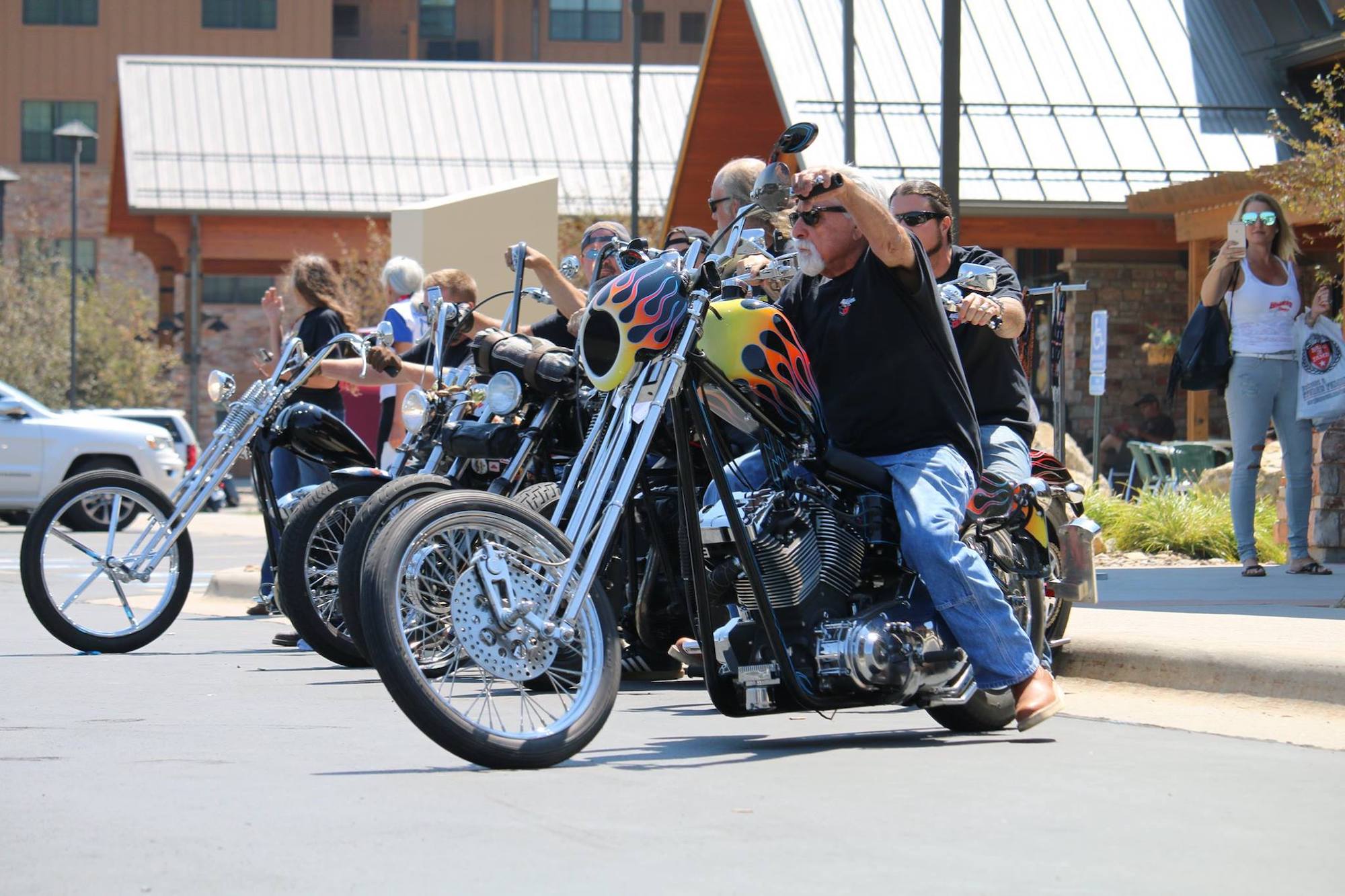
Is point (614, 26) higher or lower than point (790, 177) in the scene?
higher

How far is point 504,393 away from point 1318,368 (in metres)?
5.48

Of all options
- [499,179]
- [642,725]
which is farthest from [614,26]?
[642,725]

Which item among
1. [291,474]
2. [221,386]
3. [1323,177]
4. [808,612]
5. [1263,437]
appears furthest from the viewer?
[1323,177]

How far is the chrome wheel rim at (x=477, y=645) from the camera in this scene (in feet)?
17.3

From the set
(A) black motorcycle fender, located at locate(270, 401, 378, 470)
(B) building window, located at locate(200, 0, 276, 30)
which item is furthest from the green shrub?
(B) building window, located at locate(200, 0, 276, 30)

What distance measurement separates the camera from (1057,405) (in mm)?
12180

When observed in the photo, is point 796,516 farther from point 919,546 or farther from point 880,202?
point 880,202

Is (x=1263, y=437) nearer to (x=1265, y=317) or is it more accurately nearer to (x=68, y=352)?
(x=1265, y=317)

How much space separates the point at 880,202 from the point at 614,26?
196 ft

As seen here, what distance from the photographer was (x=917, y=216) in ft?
23.1

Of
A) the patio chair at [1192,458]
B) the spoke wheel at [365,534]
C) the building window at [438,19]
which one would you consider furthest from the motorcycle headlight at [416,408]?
the building window at [438,19]

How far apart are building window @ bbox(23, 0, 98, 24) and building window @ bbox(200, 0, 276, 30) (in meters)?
3.39

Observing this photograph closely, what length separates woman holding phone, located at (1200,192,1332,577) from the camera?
11.2 m

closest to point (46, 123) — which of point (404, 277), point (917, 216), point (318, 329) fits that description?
point (404, 277)
